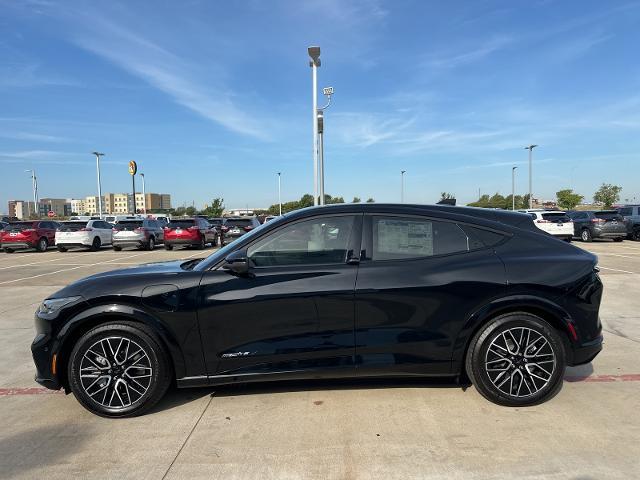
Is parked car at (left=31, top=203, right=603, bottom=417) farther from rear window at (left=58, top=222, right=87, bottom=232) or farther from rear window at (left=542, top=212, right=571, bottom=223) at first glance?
rear window at (left=58, top=222, right=87, bottom=232)

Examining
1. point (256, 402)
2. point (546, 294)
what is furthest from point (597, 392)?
point (256, 402)

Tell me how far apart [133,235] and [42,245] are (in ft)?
16.6

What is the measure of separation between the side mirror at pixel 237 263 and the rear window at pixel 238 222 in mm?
19720

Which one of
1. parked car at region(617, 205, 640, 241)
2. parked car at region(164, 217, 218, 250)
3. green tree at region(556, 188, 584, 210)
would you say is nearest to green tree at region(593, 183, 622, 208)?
green tree at region(556, 188, 584, 210)

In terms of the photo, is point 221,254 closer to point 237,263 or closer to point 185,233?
point 237,263

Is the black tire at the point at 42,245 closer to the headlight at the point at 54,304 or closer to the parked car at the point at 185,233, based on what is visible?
the parked car at the point at 185,233

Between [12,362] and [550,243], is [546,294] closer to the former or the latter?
[550,243]

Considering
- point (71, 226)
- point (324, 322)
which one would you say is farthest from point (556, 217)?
point (71, 226)

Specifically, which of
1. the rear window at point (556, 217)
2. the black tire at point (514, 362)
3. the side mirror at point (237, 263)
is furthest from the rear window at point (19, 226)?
the rear window at point (556, 217)

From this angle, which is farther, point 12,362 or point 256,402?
point 12,362

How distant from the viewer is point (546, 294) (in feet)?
12.2

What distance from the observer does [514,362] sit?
12.3ft

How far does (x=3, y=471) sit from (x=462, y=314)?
341 cm

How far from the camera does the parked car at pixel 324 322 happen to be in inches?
143
